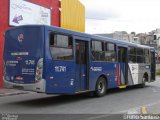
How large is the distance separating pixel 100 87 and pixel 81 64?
2.22 m

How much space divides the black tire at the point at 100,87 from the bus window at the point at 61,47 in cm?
294

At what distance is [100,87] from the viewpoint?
17.7 m

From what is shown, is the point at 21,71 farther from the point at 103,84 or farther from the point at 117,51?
the point at 117,51

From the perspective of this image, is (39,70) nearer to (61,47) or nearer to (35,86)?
(35,86)

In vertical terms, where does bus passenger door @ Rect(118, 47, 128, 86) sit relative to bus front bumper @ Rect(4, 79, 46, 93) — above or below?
above

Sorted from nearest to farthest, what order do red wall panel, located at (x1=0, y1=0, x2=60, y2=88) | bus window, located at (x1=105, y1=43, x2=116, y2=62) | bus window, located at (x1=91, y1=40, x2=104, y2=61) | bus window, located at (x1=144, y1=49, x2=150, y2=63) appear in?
bus window, located at (x1=91, y1=40, x2=104, y2=61) → bus window, located at (x1=105, y1=43, x2=116, y2=62) → red wall panel, located at (x1=0, y1=0, x2=60, y2=88) → bus window, located at (x1=144, y1=49, x2=150, y2=63)

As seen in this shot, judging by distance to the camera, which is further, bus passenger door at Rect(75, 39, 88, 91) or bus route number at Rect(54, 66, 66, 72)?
bus passenger door at Rect(75, 39, 88, 91)

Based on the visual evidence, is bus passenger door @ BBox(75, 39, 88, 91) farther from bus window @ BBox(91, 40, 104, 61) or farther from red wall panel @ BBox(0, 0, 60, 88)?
red wall panel @ BBox(0, 0, 60, 88)

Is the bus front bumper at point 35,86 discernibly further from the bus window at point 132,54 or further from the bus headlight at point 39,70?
the bus window at point 132,54

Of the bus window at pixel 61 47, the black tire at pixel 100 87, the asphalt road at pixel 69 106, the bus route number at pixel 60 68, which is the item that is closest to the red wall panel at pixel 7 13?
the asphalt road at pixel 69 106

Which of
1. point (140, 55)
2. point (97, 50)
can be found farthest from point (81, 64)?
point (140, 55)

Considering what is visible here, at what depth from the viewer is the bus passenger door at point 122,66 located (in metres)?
20.0

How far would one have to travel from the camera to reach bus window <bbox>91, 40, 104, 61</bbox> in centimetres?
1700

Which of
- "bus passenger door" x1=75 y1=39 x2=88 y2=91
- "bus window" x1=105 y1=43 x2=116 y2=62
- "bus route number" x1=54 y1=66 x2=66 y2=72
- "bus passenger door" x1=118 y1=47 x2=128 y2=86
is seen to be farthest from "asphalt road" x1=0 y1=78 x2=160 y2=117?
"bus passenger door" x1=118 y1=47 x2=128 y2=86
